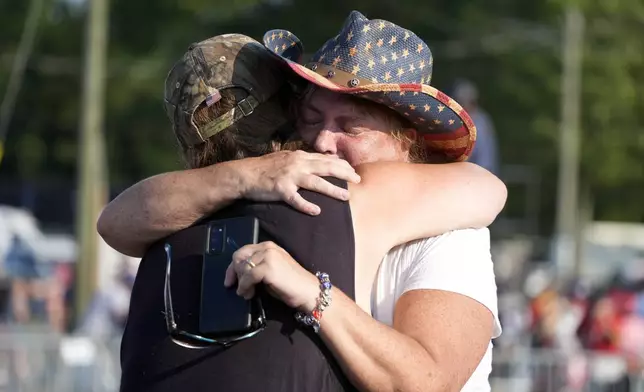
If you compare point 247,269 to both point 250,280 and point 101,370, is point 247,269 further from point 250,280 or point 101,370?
point 101,370

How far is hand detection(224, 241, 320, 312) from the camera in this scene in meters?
2.45

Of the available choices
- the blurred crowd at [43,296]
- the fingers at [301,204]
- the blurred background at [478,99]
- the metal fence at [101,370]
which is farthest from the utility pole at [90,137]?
the fingers at [301,204]

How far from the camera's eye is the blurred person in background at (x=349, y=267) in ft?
8.09

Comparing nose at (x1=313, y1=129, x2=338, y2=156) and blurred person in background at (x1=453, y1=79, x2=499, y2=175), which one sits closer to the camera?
nose at (x1=313, y1=129, x2=338, y2=156)

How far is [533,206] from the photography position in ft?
128

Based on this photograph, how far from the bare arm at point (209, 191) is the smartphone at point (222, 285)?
0.22 feet

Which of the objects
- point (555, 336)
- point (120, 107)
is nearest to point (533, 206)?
point (120, 107)

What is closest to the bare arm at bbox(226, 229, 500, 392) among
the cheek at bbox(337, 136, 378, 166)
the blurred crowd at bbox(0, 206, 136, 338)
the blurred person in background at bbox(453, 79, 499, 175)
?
the cheek at bbox(337, 136, 378, 166)

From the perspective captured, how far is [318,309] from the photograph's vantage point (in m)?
2.46

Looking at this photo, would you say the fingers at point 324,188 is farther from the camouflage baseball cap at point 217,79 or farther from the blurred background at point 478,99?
the blurred background at point 478,99

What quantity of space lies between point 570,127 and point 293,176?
97.8ft

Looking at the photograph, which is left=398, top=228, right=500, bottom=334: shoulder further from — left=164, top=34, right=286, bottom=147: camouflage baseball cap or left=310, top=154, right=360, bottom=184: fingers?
left=164, top=34, right=286, bottom=147: camouflage baseball cap

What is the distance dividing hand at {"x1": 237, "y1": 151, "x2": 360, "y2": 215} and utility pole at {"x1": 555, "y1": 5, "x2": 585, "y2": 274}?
2562 centimetres

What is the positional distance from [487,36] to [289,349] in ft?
104
